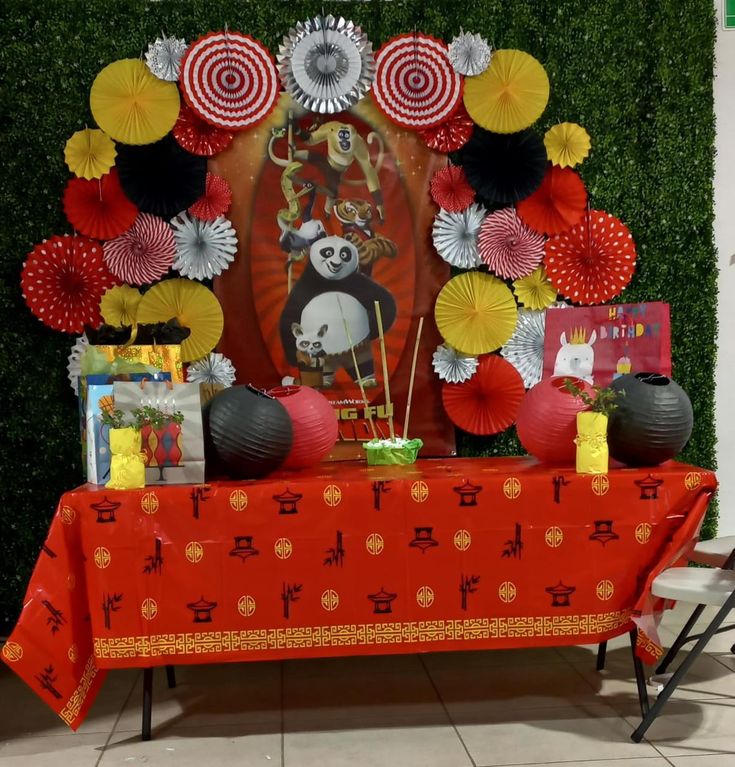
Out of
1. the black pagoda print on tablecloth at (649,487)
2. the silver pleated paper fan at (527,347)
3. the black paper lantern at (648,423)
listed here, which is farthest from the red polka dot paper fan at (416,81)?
the black pagoda print on tablecloth at (649,487)

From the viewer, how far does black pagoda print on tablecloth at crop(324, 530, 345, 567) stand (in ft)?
9.02

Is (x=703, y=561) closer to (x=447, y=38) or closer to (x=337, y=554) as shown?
(x=337, y=554)

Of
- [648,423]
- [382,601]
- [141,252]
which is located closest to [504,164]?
[648,423]

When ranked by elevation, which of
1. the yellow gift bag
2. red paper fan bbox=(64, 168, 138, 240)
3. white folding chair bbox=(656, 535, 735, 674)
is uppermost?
red paper fan bbox=(64, 168, 138, 240)

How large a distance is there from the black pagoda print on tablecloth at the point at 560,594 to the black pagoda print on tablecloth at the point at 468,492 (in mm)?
366

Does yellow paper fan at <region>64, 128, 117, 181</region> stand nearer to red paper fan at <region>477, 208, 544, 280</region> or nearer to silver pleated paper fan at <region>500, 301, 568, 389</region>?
red paper fan at <region>477, 208, 544, 280</region>

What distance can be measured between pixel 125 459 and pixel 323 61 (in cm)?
195

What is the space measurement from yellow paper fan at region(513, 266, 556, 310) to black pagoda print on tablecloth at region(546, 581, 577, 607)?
144cm

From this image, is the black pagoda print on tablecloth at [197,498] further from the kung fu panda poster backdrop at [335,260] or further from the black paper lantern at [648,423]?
the black paper lantern at [648,423]

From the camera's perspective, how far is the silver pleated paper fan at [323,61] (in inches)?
146

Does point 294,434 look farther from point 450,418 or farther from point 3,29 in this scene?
point 3,29

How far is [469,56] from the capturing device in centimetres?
376

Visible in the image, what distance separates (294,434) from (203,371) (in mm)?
870

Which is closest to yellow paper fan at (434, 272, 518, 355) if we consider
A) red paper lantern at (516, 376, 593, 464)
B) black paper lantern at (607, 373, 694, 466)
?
red paper lantern at (516, 376, 593, 464)
